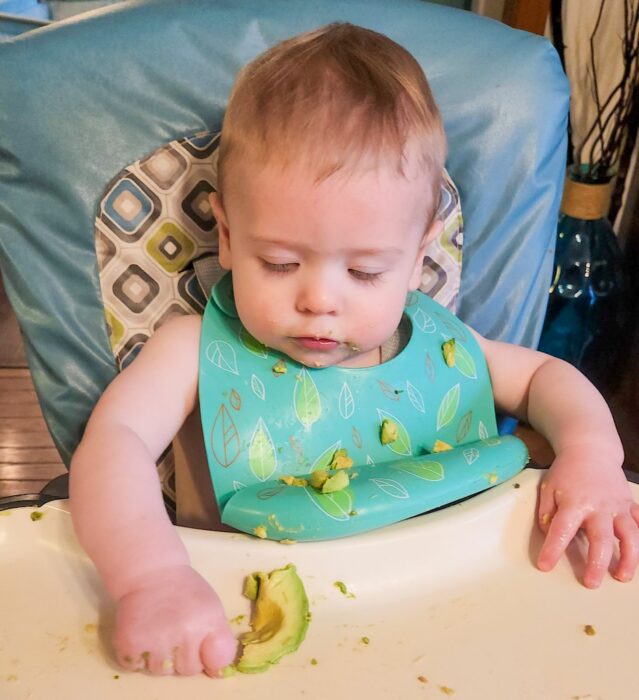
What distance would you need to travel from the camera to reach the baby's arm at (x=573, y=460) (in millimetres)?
703

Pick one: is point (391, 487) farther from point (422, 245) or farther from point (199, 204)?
point (199, 204)

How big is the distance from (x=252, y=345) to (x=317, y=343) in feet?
0.33

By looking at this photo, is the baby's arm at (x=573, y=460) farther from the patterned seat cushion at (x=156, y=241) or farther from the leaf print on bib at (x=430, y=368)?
the patterned seat cushion at (x=156, y=241)

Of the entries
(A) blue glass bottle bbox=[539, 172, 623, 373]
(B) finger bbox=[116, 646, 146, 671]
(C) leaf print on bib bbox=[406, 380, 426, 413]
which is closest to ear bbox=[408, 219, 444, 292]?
(C) leaf print on bib bbox=[406, 380, 426, 413]

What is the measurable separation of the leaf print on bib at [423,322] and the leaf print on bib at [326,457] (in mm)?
173

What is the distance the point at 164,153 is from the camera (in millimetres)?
879

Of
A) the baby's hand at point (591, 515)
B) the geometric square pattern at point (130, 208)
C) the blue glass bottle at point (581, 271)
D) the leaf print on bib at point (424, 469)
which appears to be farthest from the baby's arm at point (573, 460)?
the blue glass bottle at point (581, 271)

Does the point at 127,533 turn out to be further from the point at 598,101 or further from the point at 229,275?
the point at 598,101

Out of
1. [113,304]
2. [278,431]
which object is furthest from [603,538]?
[113,304]

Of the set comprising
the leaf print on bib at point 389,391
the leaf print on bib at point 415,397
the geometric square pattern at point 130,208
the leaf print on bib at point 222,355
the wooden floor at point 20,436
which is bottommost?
the wooden floor at point 20,436

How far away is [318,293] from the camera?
0.70 metres

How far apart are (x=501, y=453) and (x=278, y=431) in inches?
8.7

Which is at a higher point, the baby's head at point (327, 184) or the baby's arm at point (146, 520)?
the baby's head at point (327, 184)

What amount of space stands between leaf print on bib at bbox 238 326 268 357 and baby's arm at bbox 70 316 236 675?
47 millimetres
